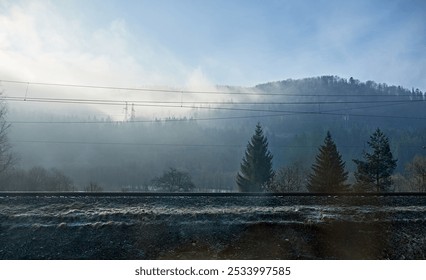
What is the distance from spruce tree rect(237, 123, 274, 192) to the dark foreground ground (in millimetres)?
37705

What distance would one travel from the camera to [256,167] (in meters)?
50.5

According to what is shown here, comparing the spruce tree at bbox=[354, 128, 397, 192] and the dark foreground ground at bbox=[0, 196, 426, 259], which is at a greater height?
the spruce tree at bbox=[354, 128, 397, 192]

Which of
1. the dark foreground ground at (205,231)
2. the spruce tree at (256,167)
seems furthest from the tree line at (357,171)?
the dark foreground ground at (205,231)

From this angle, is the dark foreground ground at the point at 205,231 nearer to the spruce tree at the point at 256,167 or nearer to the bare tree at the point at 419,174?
the bare tree at the point at 419,174

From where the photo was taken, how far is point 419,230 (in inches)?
403

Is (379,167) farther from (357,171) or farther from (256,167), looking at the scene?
(256,167)

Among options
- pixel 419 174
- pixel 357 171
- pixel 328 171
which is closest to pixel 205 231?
pixel 328 171

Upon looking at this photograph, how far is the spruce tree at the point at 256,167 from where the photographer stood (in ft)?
163

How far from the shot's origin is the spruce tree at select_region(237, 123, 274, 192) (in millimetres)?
49812

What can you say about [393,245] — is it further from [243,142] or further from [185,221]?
[243,142]

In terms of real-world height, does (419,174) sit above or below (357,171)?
below

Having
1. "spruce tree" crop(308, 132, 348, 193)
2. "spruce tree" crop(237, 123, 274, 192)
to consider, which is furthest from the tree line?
"spruce tree" crop(237, 123, 274, 192)

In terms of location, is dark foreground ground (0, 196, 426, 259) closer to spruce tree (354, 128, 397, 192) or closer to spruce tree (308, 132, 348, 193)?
spruce tree (308, 132, 348, 193)

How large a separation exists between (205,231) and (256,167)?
41358 millimetres
